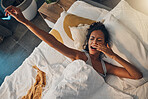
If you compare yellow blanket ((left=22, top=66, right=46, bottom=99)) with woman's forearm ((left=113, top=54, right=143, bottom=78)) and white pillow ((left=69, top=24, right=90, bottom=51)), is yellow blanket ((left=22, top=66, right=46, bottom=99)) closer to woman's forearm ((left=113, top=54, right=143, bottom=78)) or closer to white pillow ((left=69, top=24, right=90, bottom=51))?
white pillow ((left=69, top=24, right=90, bottom=51))

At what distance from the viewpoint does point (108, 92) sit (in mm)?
1117

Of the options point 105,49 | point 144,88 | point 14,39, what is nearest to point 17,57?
point 14,39

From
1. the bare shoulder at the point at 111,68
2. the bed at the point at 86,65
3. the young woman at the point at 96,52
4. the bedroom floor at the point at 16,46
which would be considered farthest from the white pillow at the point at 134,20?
the bedroom floor at the point at 16,46

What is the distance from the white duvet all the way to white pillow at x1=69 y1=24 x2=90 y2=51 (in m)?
0.25

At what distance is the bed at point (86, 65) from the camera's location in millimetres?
1086

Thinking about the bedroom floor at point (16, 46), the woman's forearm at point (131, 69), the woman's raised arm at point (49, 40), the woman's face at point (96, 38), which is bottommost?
the bedroom floor at point (16, 46)

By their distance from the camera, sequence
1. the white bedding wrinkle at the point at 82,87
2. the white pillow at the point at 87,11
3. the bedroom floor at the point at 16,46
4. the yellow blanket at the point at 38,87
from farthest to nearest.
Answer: the bedroom floor at the point at 16,46
the white pillow at the point at 87,11
the yellow blanket at the point at 38,87
the white bedding wrinkle at the point at 82,87

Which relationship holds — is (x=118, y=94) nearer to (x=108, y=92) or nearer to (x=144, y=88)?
(x=108, y=92)

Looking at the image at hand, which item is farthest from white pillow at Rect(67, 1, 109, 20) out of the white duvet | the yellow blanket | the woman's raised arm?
the yellow blanket

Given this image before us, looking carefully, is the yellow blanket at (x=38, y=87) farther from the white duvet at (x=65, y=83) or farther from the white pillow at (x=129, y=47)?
the white pillow at (x=129, y=47)

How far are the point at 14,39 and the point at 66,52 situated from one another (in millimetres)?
1542

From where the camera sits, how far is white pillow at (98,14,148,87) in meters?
1.09

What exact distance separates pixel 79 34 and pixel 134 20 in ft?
1.75

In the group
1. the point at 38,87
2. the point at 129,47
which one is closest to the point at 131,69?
the point at 129,47
